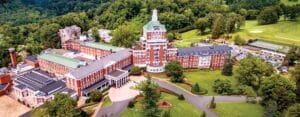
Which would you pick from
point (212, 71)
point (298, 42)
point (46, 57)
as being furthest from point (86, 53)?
point (298, 42)

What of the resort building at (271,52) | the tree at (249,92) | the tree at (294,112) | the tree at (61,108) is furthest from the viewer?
the resort building at (271,52)

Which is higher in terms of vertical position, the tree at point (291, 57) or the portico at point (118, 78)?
the tree at point (291, 57)

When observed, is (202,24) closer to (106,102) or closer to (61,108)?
(106,102)

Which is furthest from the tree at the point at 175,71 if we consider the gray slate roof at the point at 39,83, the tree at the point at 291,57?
the tree at the point at 291,57

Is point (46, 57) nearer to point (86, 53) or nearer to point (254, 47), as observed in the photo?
point (86, 53)

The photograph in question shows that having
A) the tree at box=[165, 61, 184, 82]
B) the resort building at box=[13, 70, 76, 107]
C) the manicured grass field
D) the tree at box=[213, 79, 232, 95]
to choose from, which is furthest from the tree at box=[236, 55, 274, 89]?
the resort building at box=[13, 70, 76, 107]

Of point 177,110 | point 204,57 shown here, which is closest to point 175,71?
point 204,57

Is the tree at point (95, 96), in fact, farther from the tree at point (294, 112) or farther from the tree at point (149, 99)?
the tree at point (294, 112)
